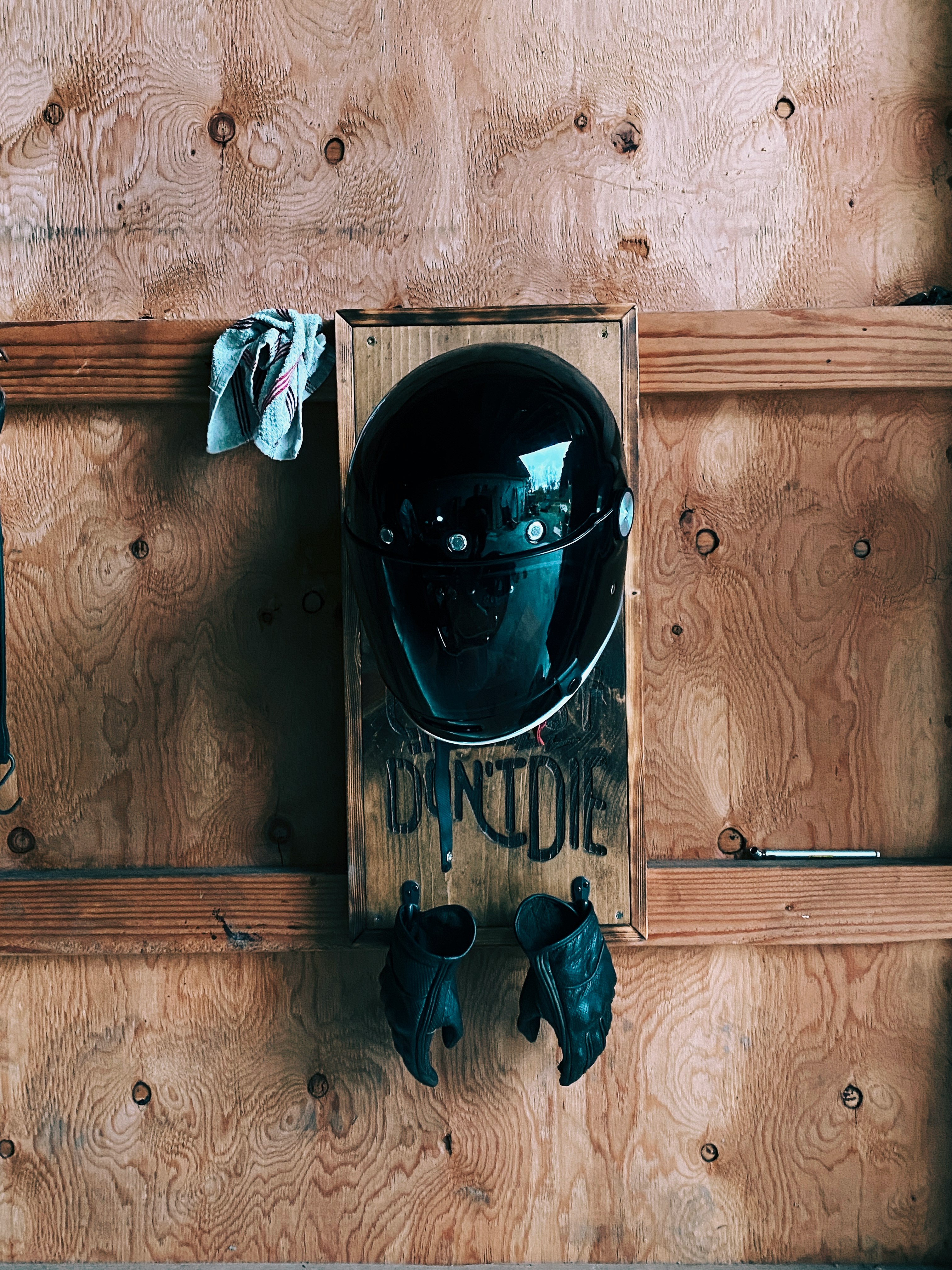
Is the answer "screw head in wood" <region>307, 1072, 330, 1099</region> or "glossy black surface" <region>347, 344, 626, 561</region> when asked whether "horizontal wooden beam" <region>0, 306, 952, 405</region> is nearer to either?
"glossy black surface" <region>347, 344, 626, 561</region>

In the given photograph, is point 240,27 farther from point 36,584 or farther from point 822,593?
point 822,593

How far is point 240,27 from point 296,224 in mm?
275

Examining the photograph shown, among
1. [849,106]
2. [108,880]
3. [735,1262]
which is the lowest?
[735,1262]

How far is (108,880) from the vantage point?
3.83 feet

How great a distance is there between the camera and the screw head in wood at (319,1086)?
1212mm

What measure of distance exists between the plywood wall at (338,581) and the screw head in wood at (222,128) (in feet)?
0.04

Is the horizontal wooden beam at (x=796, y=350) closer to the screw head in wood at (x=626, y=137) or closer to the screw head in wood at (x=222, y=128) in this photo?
the screw head in wood at (x=626, y=137)

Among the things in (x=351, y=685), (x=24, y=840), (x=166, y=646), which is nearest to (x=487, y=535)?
(x=351, y=685)

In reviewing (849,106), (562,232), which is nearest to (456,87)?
(562,232)

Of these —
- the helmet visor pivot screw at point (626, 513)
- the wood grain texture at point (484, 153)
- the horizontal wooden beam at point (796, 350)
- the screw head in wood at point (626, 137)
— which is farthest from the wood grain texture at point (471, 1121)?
the screw head in wood at point (626, 137)

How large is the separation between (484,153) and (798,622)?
0.78 metres

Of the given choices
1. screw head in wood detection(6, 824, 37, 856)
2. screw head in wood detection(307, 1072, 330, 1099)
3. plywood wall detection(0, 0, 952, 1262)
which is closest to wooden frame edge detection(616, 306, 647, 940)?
plywood wall detection(0, 0, 952, 1262)

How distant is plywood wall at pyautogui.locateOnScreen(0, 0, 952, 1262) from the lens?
46.1 inches

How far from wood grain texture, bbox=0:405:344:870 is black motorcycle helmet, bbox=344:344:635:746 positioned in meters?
0.29
